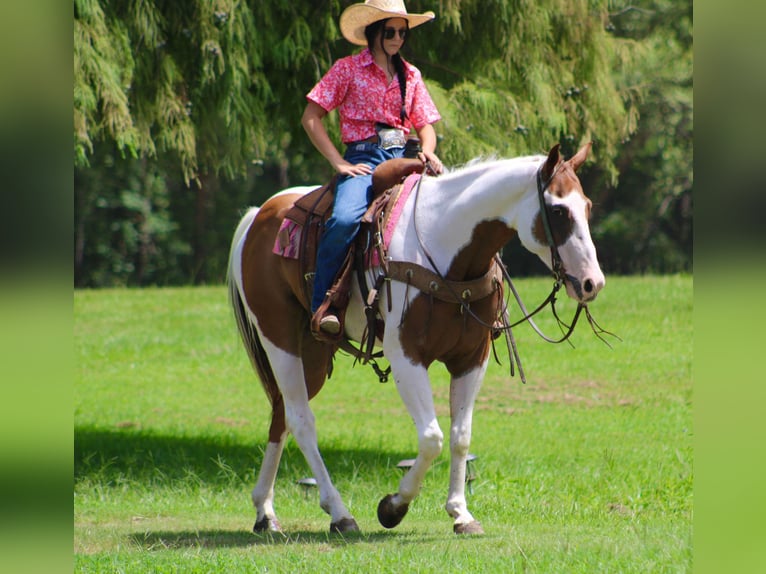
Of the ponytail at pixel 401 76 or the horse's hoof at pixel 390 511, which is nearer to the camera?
the horse's hoof at pixel 390 511

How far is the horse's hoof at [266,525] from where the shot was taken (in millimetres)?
6934

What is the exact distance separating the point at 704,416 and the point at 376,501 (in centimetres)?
691

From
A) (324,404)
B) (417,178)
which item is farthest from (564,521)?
(324,404)

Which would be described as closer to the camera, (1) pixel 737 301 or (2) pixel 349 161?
(1) pixel 737 301

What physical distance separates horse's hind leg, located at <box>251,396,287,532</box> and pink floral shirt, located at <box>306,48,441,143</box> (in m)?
2.04

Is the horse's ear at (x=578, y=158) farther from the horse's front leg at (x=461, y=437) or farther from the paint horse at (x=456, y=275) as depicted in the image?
the horse's front leg at (x=461, y=437)

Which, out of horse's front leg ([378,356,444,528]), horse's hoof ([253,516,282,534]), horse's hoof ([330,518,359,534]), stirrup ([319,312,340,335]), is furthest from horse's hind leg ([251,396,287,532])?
horse's front leg ([378,356,444,528])

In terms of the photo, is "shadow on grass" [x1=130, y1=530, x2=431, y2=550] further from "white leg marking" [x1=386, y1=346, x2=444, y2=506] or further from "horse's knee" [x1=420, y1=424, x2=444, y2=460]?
"horse's knee" [x1=420, y1=424, x2=444, y2=460]

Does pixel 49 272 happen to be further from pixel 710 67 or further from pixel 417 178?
pixel 417 178

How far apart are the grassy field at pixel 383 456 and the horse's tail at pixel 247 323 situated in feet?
3.39

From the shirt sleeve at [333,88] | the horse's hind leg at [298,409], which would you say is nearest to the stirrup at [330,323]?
the horse's hind leg at [298,409]

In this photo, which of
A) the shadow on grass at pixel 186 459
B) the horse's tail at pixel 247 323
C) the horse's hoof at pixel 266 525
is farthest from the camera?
the shadow on grass at pixel 186 459

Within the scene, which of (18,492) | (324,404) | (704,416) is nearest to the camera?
(18,492)

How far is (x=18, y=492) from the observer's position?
1594 mm
